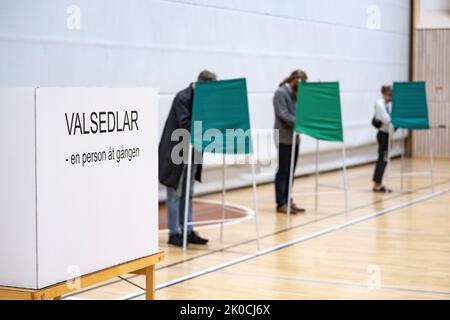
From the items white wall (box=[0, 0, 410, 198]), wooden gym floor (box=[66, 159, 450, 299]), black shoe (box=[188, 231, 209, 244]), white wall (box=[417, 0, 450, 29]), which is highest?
white wall (box=[417, 0, 450, 29])

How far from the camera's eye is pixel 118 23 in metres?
7.98

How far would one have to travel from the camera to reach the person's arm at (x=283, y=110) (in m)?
8.15

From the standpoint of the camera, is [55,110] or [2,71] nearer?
[55,110]

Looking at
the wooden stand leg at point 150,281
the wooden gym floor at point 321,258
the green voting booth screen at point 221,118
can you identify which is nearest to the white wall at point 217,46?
the green voting booth screen at point 221,118

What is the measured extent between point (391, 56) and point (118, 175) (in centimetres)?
1270

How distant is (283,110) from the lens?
8180 millimetres

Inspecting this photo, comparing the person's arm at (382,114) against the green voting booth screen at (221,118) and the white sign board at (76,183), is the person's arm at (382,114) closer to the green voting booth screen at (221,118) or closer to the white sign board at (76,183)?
the green voting booth screen at (221,118)

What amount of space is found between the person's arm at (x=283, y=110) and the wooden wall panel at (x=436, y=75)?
7756mm

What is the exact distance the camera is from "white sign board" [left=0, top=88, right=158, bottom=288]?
2.44 m

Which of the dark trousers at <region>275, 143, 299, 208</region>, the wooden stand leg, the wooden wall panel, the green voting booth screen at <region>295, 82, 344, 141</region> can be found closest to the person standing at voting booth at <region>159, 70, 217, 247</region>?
the green voting booth screen at <region>295, 82, 344, 141</region>

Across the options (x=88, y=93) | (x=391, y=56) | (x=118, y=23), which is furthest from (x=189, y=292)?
(x=391, y=56)

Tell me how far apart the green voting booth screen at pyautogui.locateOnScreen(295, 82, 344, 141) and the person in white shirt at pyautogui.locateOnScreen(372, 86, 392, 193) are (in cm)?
205

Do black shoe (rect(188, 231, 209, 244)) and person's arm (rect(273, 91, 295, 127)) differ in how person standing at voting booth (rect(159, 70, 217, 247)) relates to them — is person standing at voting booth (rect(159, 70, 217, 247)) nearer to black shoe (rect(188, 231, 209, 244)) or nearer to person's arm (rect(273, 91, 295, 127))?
black shoe (rect(188, 231, 209, 244))
